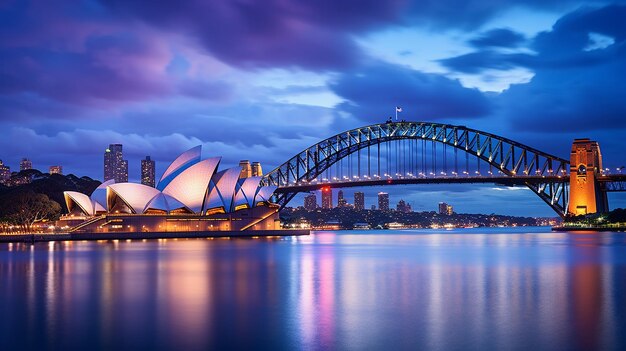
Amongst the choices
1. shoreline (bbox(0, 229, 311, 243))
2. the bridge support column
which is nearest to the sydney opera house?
shoreline (bbox(0, 229, 311, 243))

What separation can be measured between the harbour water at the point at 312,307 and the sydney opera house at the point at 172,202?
42829 millimetres

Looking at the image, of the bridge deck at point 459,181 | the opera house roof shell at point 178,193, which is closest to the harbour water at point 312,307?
the opera house roof shell at point 178,193

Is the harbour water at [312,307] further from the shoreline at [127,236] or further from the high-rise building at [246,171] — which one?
the high-rise building at [246,171]

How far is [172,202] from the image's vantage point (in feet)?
253

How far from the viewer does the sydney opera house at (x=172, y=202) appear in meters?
75.3

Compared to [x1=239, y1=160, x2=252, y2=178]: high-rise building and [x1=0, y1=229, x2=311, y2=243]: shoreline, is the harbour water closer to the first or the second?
[x1=0, y1=229, x2=311, y2=243]: shoreline

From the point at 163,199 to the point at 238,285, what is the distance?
53.5 meters

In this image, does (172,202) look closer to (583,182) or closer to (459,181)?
(459,181)

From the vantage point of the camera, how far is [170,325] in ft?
52.6

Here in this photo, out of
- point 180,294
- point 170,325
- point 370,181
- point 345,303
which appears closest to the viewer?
point 170,325

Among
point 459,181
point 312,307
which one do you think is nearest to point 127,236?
point 459,181

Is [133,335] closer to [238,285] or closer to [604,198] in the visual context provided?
[238,285]

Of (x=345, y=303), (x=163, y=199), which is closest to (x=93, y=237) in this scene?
(x=163, y=199)

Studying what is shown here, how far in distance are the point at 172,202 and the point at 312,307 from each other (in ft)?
196
